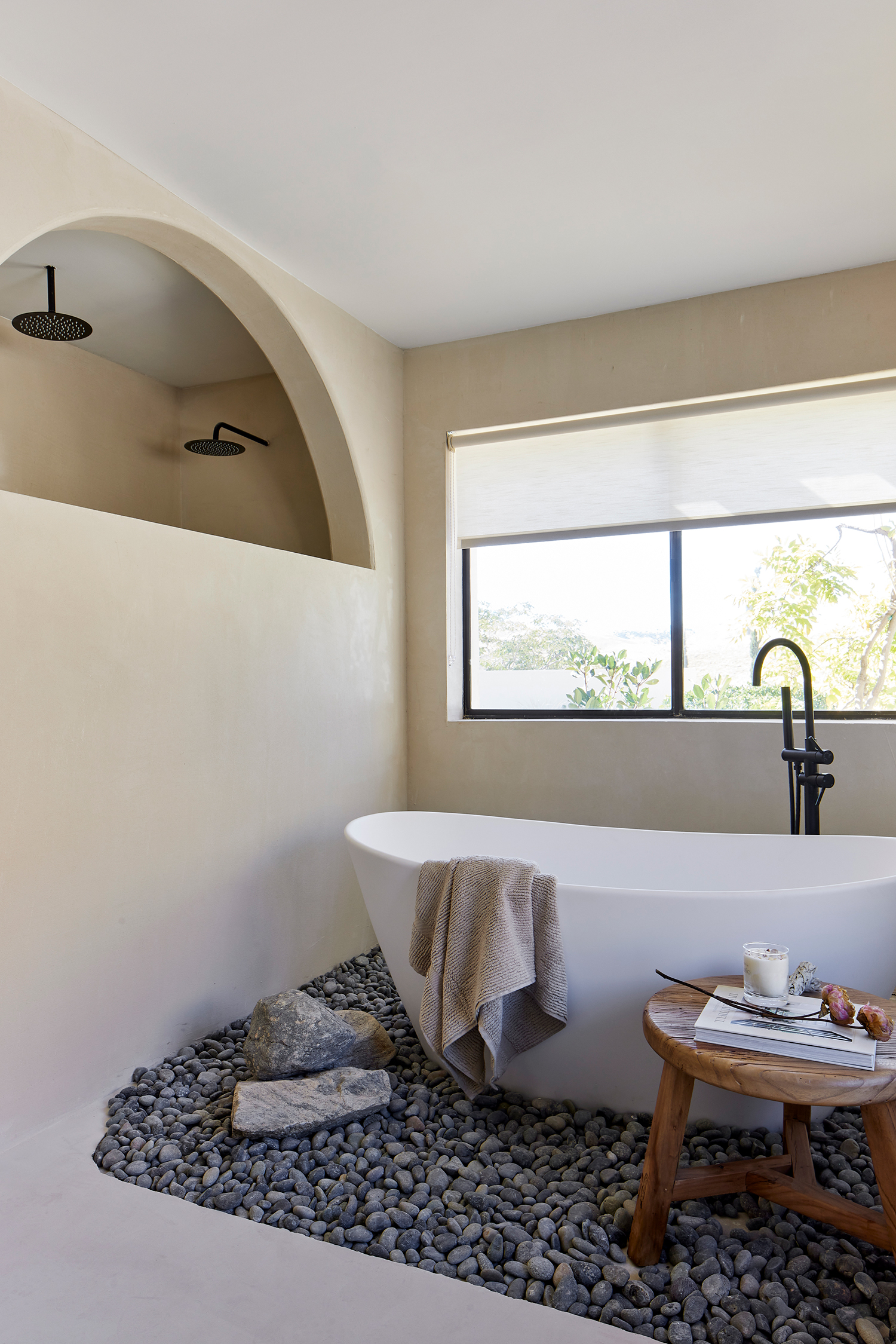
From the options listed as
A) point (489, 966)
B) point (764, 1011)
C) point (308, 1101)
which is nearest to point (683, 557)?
point (489, 966)

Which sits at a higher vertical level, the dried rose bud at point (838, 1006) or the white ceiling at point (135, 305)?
the white ceiling at point (135, 305)

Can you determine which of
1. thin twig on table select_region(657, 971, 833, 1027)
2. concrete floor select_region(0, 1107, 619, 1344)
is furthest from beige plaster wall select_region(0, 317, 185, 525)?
thin twig on table select_region(657, 971, 833, 1027)

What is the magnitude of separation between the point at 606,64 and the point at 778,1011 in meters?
2.20

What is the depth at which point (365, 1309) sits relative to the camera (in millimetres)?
1547

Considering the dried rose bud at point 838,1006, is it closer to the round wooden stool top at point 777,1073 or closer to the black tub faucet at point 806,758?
the round wooden stool top at point 777,1073

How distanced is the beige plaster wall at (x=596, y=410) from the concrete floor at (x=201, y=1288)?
2.09 metres

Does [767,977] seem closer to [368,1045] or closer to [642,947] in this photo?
[642,947]

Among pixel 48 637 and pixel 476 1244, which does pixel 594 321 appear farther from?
pixel 476 1244

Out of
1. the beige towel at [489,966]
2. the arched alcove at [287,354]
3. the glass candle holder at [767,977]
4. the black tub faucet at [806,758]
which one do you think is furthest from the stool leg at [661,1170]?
the arched alcove at [287,354]

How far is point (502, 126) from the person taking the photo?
2340 mm

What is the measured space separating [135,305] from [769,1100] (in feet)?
10.9

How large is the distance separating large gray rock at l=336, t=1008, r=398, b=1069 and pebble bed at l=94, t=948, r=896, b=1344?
8cm

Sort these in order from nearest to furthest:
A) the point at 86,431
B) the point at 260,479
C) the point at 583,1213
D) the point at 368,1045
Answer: the point at 583,1213 → the point at 368,1045 → the point at 86,431 → the point at 260,479

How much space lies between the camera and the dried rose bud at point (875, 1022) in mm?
1580
